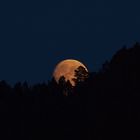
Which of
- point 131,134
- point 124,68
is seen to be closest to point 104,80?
point 124,68

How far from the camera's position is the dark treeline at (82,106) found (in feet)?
91.5

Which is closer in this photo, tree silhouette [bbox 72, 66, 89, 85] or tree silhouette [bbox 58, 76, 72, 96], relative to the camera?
tree silhouette [bbox 72, 66, 89, 85]

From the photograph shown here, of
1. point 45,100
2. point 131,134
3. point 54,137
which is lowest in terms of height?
point 131,134

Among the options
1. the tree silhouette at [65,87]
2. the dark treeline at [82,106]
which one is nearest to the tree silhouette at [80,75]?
the dark treeline at [82,106]

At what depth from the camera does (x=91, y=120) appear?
95.2ft

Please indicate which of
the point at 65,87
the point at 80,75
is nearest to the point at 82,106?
the point at 65,87

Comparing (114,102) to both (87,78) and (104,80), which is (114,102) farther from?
(87,78)

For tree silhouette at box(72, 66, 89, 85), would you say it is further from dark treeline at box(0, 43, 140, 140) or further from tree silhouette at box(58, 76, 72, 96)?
tree silhouette at box(58, 76, 72, 96)

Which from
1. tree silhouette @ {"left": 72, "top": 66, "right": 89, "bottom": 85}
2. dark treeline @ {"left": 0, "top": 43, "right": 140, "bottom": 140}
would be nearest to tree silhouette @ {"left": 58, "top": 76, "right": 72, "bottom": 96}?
dark treeline @ {"left": 0, "top": 43, "right": 140, "bottom": 140}

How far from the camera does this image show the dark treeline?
2788 centimetres

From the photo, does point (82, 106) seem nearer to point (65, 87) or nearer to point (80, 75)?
point (65, 87)

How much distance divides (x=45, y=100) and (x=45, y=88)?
5.19 ft

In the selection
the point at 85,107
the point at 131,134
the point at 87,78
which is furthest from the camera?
the point at 87,78

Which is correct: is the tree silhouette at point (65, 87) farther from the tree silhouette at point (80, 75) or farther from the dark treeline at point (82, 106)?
A: the tree silhouette at point (80, 75)
